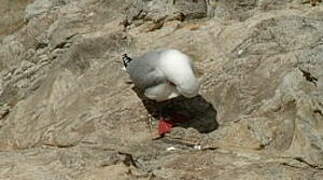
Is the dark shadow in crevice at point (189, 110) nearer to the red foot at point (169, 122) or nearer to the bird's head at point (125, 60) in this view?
the red foot at point (169, 122)

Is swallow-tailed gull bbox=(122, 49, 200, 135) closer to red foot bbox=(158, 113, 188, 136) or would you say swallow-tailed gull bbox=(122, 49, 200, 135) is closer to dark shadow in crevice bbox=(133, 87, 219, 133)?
red foot bbox=(158, 113, 188, 136)

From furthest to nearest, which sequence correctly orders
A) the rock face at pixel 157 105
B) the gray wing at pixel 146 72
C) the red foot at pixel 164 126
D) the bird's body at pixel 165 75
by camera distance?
the red foot at pixel 164 126
the gray wing at pixel 146 72
the bird's body at pixel 165 75
the rock face at pixel 157 105

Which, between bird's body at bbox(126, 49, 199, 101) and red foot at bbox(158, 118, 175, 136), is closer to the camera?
bird's body at bbox(126, 49, 199, 101)

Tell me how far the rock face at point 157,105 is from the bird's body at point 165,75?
477mm

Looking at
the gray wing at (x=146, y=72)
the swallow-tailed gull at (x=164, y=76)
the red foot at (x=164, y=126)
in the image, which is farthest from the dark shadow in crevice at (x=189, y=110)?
the gray wing at (x=146, y=72)

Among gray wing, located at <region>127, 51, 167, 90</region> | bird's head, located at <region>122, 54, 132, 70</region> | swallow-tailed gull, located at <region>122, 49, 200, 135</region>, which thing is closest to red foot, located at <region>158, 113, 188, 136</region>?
swallow-tailed gull, located at <region>122, 49, 200, 135</region>

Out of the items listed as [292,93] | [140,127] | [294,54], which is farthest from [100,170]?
[294,54]

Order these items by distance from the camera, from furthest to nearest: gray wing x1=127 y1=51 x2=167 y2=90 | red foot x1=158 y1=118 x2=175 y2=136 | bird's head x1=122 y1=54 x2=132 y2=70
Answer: bird's head x1=122 y1=54 x2=132 y2=70 → red foot x1=158 y1=118 x2=175 y2=136 → gray wing x1=127 y1=51 x2=167 y2=90

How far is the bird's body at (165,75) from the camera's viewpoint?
748cm

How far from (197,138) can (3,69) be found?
4.10 m

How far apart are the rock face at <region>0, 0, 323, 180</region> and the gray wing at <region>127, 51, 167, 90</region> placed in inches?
16.0

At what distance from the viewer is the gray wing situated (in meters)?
7.76

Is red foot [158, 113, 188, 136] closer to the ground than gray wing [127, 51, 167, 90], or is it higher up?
closer to the ground

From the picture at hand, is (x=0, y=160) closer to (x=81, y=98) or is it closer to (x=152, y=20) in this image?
(x=81, y=98)
